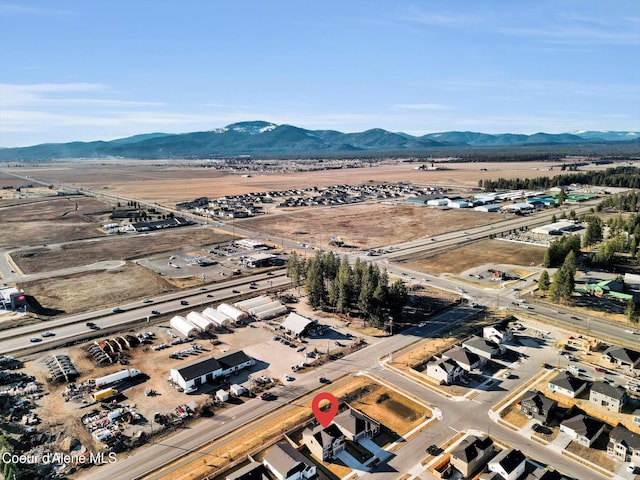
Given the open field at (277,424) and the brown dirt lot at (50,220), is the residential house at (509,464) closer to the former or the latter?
the open field at (277,424)

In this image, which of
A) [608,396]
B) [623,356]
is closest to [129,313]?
[608,396]

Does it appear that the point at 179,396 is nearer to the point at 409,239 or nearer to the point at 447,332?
the point at 447,332

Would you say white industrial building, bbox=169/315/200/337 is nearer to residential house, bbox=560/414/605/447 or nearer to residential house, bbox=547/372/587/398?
residential house, bbox=547/372/587/398

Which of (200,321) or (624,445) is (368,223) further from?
(624,445)

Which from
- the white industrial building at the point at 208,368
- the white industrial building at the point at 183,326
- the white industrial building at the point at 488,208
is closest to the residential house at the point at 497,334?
the white industrial building at the point at 208,368

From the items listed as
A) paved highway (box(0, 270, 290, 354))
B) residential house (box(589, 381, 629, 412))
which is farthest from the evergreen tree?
paved highway (box(0, 270, 290, 354))
